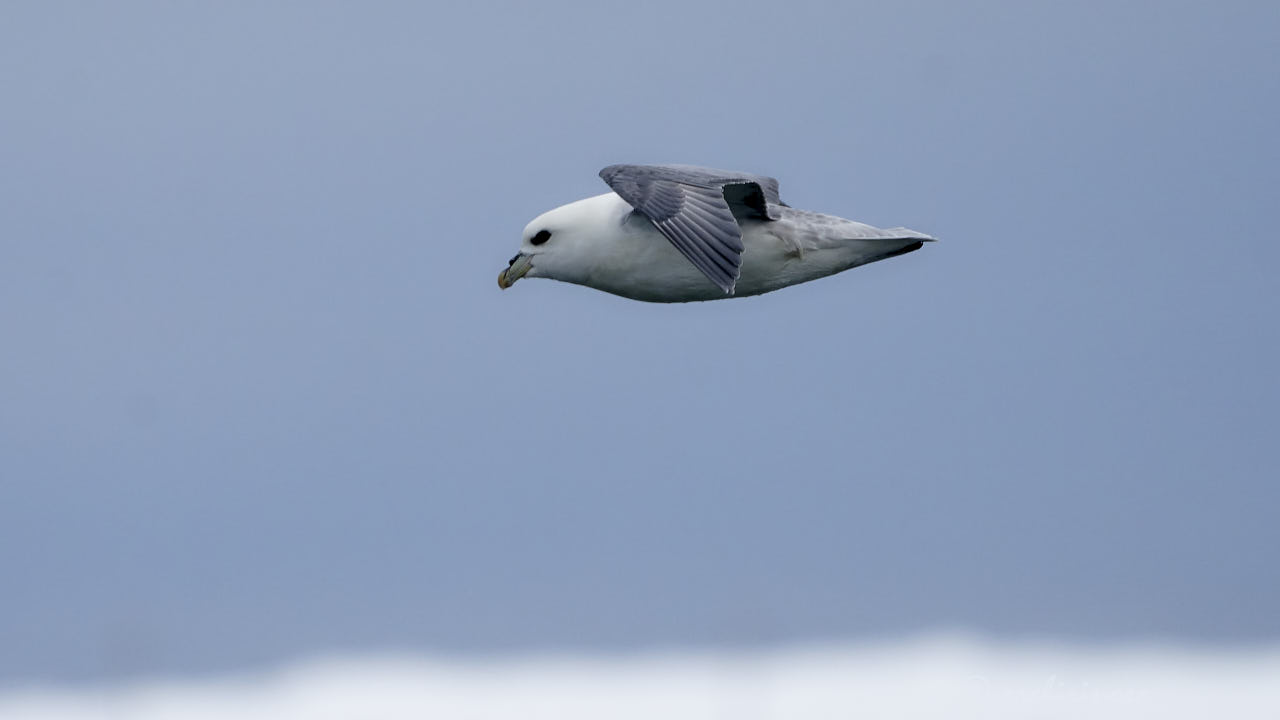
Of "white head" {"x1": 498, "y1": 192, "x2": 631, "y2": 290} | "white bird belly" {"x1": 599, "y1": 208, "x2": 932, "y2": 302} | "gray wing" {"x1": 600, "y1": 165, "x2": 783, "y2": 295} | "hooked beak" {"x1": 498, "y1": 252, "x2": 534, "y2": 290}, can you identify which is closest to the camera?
"gray wing" {"x1": 600, "y1": 165, "x2": 783, "y2": 295}

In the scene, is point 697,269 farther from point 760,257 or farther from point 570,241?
point 570,241

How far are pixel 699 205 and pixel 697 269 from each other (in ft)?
2.09

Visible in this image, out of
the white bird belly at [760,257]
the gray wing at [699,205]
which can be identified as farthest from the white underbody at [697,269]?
the gray wing at [699,205]

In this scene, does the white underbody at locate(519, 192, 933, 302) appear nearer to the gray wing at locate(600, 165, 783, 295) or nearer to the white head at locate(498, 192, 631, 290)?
the white head at locate(498, 192, 631, 290)

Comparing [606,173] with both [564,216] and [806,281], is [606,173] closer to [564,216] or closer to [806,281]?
[564,216]

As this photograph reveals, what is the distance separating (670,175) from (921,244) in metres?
2.22

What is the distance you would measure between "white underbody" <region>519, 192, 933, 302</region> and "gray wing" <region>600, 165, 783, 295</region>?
28 centimetres

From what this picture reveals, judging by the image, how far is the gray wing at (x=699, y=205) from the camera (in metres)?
13.5

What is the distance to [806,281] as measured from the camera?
14.8 metres

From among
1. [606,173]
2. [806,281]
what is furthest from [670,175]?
[806,281]

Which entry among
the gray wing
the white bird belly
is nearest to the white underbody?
the white bird belly

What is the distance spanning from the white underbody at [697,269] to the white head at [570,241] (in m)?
0.01

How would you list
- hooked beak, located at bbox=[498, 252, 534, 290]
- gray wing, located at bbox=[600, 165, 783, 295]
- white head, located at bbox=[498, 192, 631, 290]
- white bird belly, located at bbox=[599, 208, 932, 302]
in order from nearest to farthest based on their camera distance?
1. gray wing, located at bbox=[600, 165, 783, 295]
2. white bird belly, located at bbox=[599, 208, 932, 302]
3. white head, located at bbox=[498, 192, 631, 290]
4. hooked beak, located at bbox=[498, 252, 534, 290]

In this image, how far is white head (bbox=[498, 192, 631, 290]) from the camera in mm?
14586
